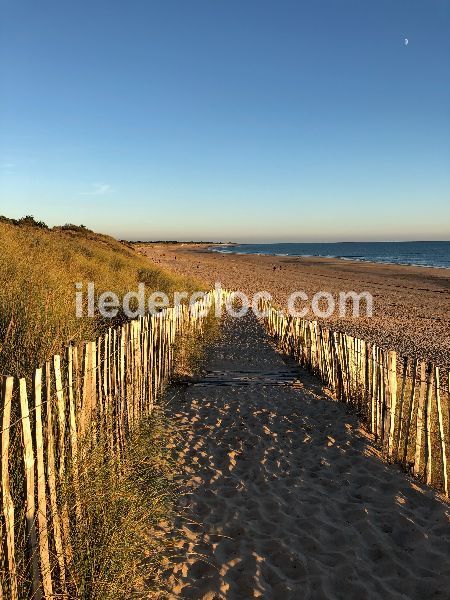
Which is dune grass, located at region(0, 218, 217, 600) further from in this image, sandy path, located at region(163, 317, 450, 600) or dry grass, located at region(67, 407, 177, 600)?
sandy path, located at region(163, 317, 450, 600)

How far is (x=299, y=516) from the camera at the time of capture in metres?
3.76

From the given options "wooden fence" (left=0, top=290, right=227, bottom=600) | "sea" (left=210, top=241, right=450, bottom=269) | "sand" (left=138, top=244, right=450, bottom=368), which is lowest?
"sand" (left=138, top=244, right=450, bottom=368)

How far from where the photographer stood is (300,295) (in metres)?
23.3

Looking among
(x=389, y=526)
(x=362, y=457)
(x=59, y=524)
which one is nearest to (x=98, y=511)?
(x=59, y=524)

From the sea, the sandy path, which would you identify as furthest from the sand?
the sea

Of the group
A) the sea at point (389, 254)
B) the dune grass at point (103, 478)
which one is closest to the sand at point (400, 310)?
the dune grass at point (103, 478)

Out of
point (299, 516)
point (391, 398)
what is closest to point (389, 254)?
point (391, 398)

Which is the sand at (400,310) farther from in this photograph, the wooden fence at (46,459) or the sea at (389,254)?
the sea at (389,254)

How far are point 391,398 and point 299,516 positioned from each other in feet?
6.32

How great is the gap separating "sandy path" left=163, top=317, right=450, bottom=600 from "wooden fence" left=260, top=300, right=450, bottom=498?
24cm

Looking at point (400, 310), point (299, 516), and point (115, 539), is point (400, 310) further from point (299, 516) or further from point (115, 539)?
point (115, 539)

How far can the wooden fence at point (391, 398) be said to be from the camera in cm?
449

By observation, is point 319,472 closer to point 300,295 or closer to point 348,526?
point 348,526

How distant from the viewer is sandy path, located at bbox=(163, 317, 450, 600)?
299cm
